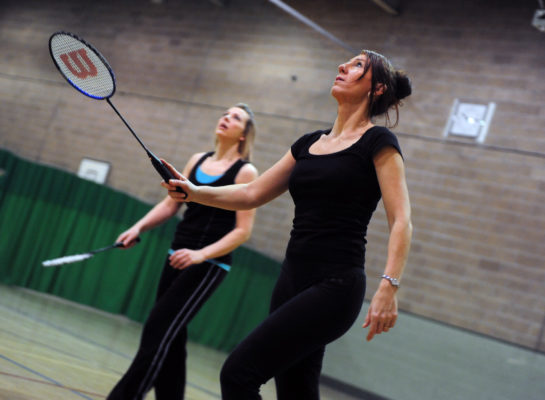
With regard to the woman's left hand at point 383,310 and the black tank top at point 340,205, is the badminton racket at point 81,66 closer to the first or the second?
the black tank top at point 340,205

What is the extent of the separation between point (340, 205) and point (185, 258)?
1.06m

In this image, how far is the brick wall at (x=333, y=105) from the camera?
684 cm

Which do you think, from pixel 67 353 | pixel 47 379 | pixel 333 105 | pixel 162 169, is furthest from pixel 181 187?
pixel 333 105

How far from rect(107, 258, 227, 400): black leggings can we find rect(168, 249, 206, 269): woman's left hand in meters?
0.07

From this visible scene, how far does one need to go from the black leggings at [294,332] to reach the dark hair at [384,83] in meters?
0.53

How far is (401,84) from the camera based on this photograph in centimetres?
201

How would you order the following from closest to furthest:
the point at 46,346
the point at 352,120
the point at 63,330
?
the point at 352,120
the point at 46,346
the point at 63,330

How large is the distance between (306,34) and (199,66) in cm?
174

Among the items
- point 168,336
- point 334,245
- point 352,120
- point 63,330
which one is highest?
point 352,120

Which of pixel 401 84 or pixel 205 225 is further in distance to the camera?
pixel 205 225

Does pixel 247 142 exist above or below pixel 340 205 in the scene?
above

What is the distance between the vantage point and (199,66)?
9.41 metres

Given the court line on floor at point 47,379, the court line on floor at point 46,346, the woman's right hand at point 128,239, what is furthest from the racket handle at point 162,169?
the court line on floor at point 46,346

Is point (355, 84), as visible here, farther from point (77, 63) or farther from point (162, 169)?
point (77, 63)
